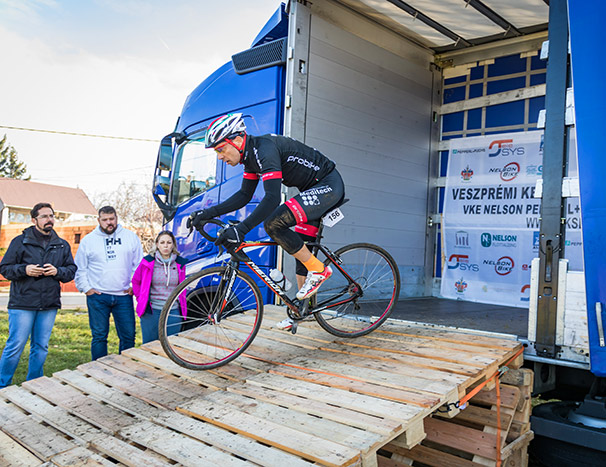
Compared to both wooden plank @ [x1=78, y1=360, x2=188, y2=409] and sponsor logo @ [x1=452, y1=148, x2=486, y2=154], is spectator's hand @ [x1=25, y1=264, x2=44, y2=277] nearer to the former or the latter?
wooden plank @ [x1=78, y1=360, x2=188, y2=409]

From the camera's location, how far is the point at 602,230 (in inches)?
117

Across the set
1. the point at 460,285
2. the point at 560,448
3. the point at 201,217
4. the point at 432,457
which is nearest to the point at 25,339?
the point at 201,217

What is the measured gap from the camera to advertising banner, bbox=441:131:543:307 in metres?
6.24

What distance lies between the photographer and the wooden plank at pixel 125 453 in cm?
243

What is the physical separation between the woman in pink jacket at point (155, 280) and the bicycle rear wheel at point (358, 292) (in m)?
1.81

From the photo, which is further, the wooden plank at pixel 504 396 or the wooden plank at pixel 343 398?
the wooden plank at pixel 504 396

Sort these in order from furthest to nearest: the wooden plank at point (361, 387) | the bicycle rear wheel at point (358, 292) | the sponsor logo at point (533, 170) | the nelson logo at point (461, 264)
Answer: the nelson logo at point (461, 264), the sponsor logo at point (533, 170), the bicycle rear wheel at point (358, 292), the wooden plank at point (361, 387)

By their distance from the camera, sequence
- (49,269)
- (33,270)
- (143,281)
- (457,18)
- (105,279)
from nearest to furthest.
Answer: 1. (33,270)
2. (49,269)
3. (143,281)
4. (105,279)
5. (457,18)

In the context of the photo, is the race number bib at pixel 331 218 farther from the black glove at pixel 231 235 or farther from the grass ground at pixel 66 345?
the grass ground at pixel 66 345

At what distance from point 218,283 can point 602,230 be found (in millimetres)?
2604

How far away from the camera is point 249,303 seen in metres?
4.15

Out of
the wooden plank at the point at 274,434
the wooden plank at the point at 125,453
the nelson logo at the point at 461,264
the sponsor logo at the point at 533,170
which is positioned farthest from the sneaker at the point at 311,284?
the sponsor logo at the point at 533,170

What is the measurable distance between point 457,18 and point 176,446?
223 inches

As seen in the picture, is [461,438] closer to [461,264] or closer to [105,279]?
[461,264]
